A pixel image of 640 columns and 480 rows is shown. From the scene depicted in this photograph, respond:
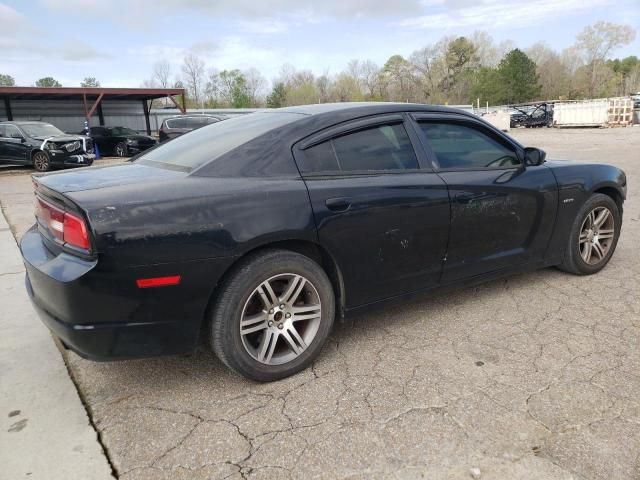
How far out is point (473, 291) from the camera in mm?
4031

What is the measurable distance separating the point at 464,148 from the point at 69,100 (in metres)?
30.7

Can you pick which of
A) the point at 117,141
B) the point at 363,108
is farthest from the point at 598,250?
the point at 117,141

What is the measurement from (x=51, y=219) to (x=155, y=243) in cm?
67

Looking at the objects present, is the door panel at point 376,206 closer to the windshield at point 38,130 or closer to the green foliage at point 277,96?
the windshield at point 38,130

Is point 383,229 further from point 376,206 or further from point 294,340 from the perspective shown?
A: point 294,340

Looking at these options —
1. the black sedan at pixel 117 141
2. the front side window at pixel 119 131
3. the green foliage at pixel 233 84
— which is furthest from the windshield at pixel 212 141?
the green foliage at pixel 233 84

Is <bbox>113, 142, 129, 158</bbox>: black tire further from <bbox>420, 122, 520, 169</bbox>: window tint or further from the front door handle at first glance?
the front door handle

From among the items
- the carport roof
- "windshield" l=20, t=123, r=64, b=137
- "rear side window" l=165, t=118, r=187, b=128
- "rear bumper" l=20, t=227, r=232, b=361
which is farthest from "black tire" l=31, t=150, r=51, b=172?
"rear bumper" l=20, t=227, r=232, b=361

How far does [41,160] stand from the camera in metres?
15.2

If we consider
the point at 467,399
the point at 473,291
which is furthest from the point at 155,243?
the point at 473,291

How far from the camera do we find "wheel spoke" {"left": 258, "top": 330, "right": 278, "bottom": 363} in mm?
2676

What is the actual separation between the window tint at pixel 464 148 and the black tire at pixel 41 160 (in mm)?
14919

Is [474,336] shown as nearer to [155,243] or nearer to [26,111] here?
[155,243]

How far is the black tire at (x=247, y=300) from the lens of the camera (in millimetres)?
2506
